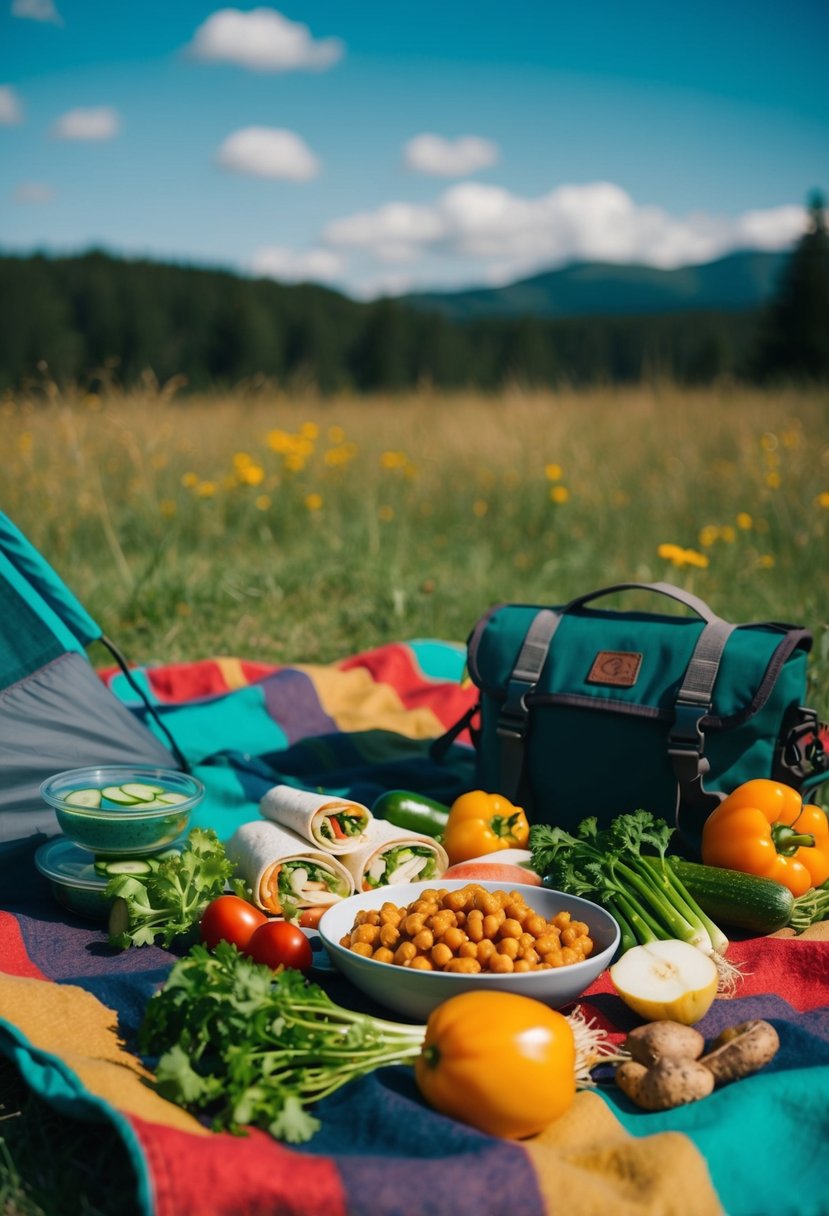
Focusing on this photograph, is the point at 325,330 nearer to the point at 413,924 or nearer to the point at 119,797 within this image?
the point at 119,797

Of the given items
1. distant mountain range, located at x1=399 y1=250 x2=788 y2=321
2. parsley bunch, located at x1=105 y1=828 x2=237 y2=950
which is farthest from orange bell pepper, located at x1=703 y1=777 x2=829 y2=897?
distant mountain range, located at x1=399 y1=250 x2=788 y2=321

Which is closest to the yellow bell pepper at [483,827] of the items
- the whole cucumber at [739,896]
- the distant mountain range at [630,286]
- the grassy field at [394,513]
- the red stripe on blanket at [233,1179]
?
the whole cucumber at [739,896]

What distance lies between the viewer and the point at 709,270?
495 feet

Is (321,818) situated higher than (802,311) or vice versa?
(802,311)

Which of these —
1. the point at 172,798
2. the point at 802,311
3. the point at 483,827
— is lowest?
the point at 483,827

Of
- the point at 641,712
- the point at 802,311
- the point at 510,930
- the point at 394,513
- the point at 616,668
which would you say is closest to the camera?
the point at 510,930

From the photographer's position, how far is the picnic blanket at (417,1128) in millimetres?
1711

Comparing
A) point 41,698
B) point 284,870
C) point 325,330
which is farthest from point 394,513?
point 325,330

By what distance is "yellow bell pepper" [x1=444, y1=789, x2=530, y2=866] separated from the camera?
123 inches

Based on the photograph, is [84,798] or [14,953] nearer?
[14,953]

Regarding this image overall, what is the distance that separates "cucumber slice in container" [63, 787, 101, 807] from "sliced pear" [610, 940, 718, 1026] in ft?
4.47

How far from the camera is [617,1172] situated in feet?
5.98

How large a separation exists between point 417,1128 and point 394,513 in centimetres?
647

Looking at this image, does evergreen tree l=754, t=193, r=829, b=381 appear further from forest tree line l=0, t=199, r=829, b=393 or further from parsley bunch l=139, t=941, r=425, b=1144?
parsley bunch l=139, t=941, r=425, b=1144
